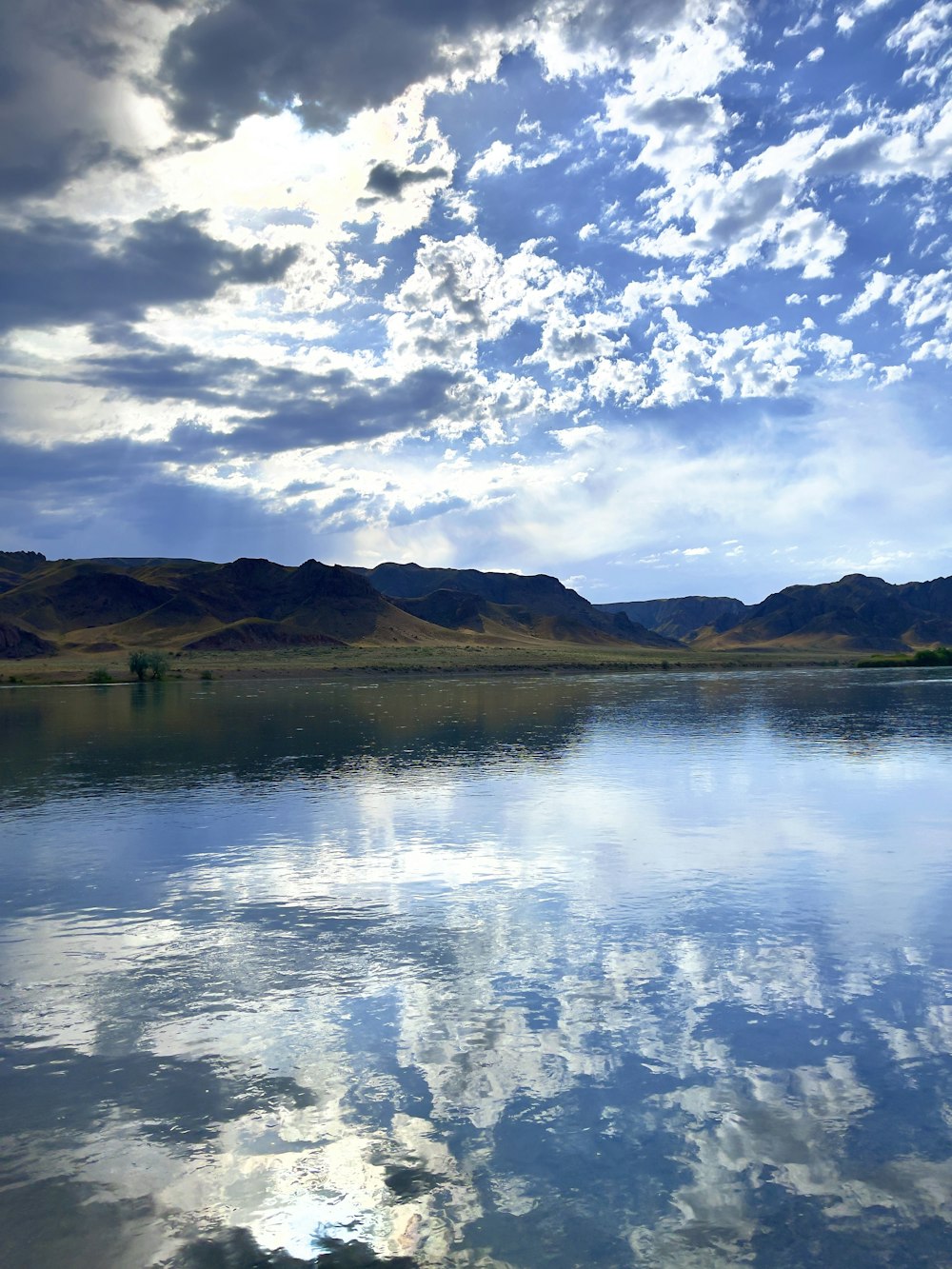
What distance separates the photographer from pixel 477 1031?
12727mm

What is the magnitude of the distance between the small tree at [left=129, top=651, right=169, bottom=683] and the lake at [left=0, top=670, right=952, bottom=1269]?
97.3m

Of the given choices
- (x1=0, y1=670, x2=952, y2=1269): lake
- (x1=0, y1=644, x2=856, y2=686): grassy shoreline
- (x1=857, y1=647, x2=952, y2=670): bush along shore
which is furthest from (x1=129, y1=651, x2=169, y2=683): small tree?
(x1=857, y1=647, x2=952, y2=670): bush along shore

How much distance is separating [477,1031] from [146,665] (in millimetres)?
122575

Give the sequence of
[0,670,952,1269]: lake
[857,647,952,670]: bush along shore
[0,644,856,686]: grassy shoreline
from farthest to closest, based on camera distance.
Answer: [857,647,952,670]: bush along shore < [0,644,856,686]: grassy shoreline < [0,670,952,1269]: lake

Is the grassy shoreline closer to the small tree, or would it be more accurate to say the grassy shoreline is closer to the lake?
the small tree

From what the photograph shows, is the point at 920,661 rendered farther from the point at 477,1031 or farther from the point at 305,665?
the point at 477,1031

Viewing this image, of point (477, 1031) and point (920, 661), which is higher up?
point (920, 661)

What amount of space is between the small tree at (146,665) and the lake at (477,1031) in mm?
97329

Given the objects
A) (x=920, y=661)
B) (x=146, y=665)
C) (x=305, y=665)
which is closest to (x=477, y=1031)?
(x=146, y=665)

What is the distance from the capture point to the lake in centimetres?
869

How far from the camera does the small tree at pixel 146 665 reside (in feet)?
411

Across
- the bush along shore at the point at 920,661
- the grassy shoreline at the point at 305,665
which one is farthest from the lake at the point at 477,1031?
the bush along shore at the point at 920,661

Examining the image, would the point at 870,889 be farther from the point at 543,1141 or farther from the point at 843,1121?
the point at 543,1141

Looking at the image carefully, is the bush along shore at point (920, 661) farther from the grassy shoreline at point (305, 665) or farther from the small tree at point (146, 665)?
the small tree at point (146, 665)
